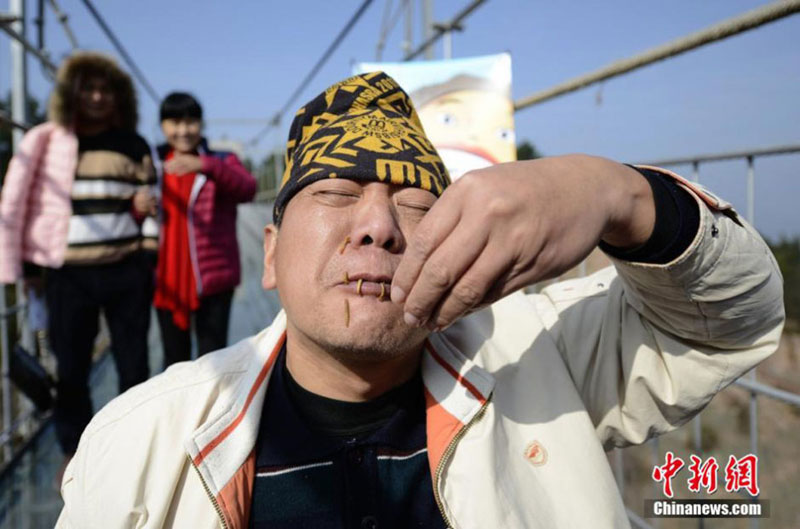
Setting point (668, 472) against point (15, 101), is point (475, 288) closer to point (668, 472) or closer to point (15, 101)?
point (668, 472)

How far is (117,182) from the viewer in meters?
2.76

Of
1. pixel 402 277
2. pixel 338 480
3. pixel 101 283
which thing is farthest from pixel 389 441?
pixel 101 283

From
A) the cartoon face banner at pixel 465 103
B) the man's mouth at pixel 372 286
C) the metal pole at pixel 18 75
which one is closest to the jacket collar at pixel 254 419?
the man's mouth at pixel 372 286

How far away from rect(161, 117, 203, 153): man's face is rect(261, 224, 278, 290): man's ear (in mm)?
1678

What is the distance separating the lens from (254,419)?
132 cm

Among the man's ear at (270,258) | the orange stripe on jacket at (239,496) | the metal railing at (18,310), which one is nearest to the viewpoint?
the orange stripe on jacket at (239,496)

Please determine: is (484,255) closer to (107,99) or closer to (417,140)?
(417,140)

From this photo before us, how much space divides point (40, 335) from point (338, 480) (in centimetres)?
270

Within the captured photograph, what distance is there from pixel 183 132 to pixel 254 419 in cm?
215

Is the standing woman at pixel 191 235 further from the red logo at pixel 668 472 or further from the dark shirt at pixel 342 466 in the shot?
the red logo at pixel 668 472

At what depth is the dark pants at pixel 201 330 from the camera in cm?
309

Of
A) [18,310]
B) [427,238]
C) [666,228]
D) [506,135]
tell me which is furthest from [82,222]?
[666,228]

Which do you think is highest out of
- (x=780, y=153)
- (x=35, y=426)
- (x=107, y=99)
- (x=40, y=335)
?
(x=107, y=99)

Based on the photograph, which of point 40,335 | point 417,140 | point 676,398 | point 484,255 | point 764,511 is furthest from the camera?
point 40,335
